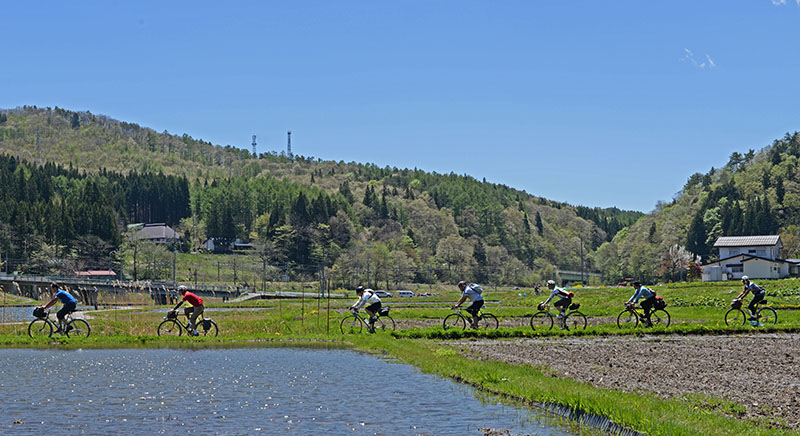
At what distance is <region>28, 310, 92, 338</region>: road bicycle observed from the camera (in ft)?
96.5

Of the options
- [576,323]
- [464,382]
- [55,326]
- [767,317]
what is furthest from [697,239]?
[464,382]

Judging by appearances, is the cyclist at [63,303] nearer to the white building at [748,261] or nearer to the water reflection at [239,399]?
the water reflection at [239,399]

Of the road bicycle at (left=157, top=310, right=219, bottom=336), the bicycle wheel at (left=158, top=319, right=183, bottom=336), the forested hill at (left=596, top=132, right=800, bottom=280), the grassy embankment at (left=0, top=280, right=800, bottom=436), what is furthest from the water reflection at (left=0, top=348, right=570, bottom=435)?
the forested hill at (left=596, top=132, right=800, bottom=280)

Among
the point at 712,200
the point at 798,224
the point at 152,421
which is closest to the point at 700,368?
the point at 152,421

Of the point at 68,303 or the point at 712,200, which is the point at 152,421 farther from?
the point at 712,200

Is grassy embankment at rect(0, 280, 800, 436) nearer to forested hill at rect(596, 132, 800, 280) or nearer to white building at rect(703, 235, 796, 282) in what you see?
white building at rect(703, 235, 796, 282)

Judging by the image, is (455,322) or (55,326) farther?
(455,322)

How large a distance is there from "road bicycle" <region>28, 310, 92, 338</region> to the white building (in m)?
105

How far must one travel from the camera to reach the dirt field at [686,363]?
1446 centimetres

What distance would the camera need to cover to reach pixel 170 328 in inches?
1240

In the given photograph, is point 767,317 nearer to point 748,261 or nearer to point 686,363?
point 686,363

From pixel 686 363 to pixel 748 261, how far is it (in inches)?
4187

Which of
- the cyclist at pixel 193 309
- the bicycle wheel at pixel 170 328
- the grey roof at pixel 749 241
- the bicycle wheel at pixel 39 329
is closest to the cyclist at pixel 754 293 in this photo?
the cyclist at pixel 193 309

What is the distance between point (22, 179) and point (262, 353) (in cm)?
19010
